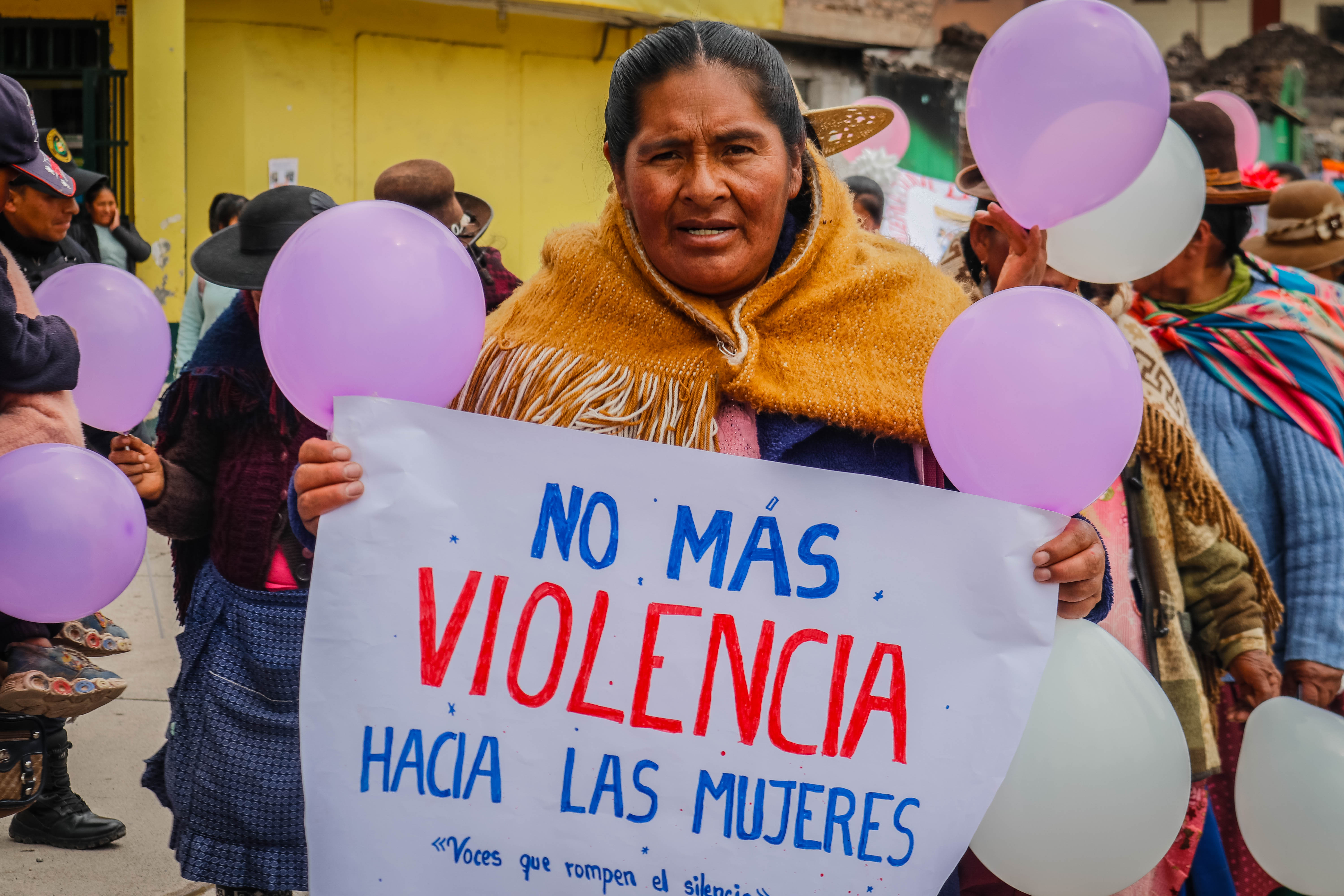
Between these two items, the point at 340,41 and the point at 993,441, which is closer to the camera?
the point at 993,441

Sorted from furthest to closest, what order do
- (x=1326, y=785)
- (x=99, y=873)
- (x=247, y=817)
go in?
(x=99, y=873) → (x=247, y=817) → (x=1326, y=785)

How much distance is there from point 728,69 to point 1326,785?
1736mm

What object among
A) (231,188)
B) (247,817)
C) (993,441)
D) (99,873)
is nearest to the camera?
(993,441)

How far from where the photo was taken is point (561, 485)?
5.95 feet

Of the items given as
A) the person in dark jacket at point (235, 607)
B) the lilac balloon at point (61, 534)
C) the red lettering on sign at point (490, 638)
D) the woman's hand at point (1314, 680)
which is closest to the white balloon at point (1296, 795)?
the woman's hand at point (1314, 680)

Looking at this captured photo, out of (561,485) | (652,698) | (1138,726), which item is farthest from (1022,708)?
(561,485)

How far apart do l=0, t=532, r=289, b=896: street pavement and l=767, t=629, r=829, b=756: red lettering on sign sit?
8.01 feet

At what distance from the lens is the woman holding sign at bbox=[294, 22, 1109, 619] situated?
75.1 inches

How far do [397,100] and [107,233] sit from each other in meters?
4.38

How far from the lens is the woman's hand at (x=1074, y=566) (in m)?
1.74

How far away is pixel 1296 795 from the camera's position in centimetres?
238

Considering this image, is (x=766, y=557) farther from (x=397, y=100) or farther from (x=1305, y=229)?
(x=397, y=100)

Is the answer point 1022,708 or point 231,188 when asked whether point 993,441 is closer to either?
point 1022,708

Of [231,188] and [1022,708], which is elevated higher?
[231,188]
